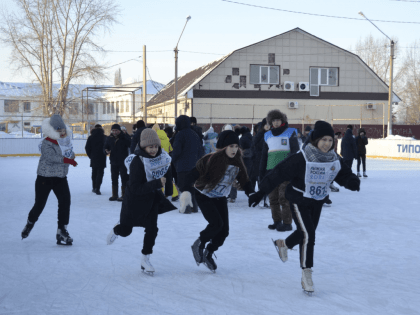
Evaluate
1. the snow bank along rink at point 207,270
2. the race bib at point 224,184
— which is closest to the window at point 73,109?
the snow bank along rink at point 207,270

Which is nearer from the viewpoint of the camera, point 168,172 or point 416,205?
point 168,172

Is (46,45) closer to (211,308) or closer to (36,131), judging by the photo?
(36,131)

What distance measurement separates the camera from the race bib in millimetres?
4973

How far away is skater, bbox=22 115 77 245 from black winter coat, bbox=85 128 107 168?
5240 millimetres

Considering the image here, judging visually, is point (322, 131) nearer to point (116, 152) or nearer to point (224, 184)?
point (224, 184)

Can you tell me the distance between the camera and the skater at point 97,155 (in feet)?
38.2

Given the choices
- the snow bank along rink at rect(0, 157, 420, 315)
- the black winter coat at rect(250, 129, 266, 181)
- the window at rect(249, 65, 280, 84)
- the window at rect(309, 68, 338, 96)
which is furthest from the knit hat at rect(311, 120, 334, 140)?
the window at rect(309, 68, 338, 96)

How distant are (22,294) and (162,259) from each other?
1650mm

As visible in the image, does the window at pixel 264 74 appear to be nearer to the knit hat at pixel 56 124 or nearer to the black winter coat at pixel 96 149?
the black winter coat at pixel 96 149

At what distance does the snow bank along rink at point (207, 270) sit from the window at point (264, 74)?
26.1 m

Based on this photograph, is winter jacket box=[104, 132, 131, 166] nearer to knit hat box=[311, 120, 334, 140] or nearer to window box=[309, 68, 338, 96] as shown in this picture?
knit hat box=[311, 120, 334, 140]

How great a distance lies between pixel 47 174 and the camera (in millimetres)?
6168

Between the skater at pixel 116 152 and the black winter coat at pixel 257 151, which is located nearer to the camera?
the black winter coat at pixel 257 151

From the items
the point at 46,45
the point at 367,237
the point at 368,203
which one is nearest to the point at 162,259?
the point at 367,237
